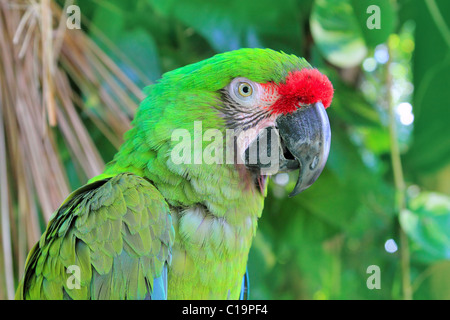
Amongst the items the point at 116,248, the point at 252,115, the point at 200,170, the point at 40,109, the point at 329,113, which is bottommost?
the point at 116,248

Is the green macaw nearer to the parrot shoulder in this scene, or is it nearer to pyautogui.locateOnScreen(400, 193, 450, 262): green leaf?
the parrot shoulder

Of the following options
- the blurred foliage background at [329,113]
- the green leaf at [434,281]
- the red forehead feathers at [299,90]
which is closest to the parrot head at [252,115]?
the red forehead feathers at [299,90]

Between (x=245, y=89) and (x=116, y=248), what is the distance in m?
0.40

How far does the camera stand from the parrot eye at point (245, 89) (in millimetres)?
826

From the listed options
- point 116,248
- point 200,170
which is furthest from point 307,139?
point 116,248

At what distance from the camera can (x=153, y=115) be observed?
0.85m

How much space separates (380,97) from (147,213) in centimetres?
151

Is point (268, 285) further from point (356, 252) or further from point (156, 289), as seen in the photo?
point (156, 289)

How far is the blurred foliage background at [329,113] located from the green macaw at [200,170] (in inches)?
13.4

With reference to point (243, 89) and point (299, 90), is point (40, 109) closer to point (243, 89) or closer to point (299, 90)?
point (243, 89)

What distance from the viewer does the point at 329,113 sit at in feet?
4.98

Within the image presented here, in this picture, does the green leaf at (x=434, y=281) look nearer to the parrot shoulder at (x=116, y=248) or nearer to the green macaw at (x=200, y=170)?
the green macaw at (x=200, y=170)
